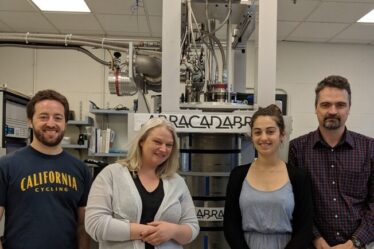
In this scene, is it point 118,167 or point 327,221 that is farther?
point 327,221

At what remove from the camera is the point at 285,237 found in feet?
4.98

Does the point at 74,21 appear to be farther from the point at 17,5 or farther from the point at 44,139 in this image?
the point at 44,139

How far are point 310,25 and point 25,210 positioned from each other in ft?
13.7

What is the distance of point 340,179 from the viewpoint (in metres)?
1.58

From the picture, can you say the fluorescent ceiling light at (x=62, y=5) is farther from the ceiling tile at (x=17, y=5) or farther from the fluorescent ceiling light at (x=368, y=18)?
the fluorescent ceiling light at (x=368, y=18)

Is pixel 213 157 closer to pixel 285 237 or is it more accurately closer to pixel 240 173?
pixel 240 173

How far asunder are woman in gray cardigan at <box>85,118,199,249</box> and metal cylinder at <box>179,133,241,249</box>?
0.28 m

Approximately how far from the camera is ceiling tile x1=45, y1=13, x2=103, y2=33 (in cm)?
450

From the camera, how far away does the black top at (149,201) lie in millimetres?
1393

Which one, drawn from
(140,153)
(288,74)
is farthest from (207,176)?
(288,74)

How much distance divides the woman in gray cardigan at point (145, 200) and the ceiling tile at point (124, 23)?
334cm

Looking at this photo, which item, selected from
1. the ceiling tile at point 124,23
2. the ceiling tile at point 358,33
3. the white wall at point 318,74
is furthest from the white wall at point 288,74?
the ceiling tile at point 124,23

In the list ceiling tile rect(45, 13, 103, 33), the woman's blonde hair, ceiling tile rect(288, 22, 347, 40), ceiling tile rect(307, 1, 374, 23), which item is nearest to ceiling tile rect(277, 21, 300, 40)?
ceiling tile rect(288, 22, 347, 40)

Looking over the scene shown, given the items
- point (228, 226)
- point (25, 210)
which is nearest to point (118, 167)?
point (25, 210)
